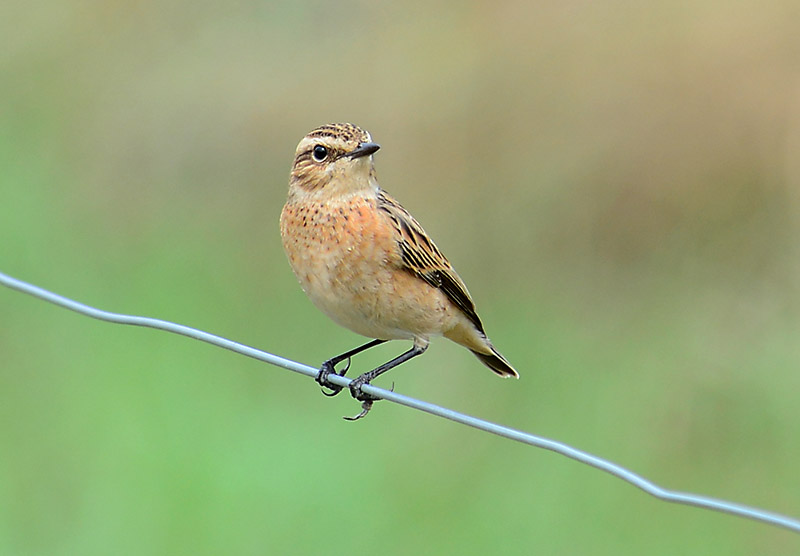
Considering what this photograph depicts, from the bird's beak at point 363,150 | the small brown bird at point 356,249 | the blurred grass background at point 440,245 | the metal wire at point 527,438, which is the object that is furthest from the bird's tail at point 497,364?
the bird's beak at point 363,150

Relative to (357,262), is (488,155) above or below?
below

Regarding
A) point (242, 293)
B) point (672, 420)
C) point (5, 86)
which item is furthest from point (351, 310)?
point (5, 86)

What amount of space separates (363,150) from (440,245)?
4.49m

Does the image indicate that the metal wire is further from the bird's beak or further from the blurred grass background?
the blurred grass background

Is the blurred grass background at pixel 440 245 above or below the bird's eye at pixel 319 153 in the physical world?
below

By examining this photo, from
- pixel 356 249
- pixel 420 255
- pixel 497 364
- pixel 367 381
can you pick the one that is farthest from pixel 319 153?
pixel 497 364

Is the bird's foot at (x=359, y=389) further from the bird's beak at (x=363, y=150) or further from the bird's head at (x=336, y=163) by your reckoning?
the bird's beak at (x=363, y=150)

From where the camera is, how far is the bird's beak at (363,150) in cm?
535

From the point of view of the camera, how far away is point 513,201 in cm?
1020

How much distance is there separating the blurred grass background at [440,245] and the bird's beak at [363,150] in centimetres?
237

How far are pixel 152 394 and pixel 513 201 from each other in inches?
150

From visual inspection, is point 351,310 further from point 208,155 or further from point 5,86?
point 5,86

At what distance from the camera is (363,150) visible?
17.6 feet

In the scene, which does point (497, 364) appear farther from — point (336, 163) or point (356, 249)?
point (336, 163)
